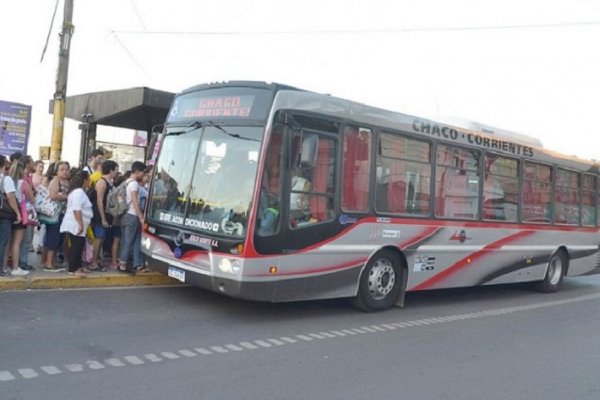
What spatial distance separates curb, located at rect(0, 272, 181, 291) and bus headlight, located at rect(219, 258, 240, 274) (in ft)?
7.91

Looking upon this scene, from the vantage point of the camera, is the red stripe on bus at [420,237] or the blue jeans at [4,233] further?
the red stripe on bus at [420,237]

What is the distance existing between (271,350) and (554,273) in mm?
8198

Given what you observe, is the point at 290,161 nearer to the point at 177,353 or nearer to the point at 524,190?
the point at 177,353

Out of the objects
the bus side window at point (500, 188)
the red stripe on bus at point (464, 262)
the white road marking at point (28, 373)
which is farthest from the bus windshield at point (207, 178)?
the bus side window at point (500, 188)

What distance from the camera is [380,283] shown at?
26.4 ft

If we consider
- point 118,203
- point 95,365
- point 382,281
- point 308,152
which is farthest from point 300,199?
point 118,203

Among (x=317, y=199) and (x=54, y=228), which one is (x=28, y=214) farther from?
(x=317, y=199)

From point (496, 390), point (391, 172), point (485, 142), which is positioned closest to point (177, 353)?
point (496, 390)

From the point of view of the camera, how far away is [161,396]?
4379 mm

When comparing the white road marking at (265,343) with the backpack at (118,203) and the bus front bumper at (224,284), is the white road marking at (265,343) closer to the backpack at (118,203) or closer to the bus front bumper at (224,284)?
the bus front bumper at (224,284)

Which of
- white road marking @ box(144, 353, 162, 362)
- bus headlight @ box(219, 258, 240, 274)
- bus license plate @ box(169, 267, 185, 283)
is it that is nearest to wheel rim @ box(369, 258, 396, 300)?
bus headlight @ box(219, 258, 240, 274)

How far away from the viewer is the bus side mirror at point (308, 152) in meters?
6.85

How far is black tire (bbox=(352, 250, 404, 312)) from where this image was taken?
309 inches

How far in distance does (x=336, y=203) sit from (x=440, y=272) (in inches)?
103
